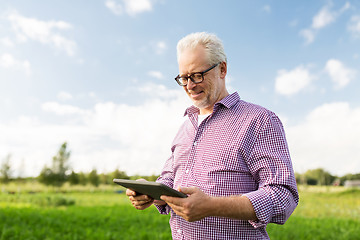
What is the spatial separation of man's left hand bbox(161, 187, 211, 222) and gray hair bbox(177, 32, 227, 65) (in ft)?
2.62

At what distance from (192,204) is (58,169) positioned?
33463 millimetres

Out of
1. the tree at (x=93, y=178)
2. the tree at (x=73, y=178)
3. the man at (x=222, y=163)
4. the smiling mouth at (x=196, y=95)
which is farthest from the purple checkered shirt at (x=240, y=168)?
the tree at (x=93, y=178)

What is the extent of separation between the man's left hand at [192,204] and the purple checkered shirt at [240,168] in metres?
0.22

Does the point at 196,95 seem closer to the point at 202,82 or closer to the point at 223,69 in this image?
the point at 202,82

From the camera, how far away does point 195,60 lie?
71.1 inches

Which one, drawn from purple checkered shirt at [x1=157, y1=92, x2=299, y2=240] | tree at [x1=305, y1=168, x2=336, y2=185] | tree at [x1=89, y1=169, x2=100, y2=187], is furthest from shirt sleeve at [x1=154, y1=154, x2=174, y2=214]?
tree at [x1=305, y1=168, x2=336, y2=185]

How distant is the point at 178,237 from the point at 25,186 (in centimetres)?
3856

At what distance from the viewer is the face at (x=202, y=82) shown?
1809 mm

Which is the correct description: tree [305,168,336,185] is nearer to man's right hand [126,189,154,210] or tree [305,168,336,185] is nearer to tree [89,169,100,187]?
tree [89,169,100,187]

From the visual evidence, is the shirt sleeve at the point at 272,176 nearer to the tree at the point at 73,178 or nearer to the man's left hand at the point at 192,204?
the man's left hand at the point at 192,204

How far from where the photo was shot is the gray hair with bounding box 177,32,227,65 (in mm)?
1824

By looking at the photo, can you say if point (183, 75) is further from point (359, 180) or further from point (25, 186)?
point (359, 180)

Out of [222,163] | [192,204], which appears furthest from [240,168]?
[192,204]

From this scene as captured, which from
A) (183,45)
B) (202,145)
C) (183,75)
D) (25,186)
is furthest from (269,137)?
(25,186)
